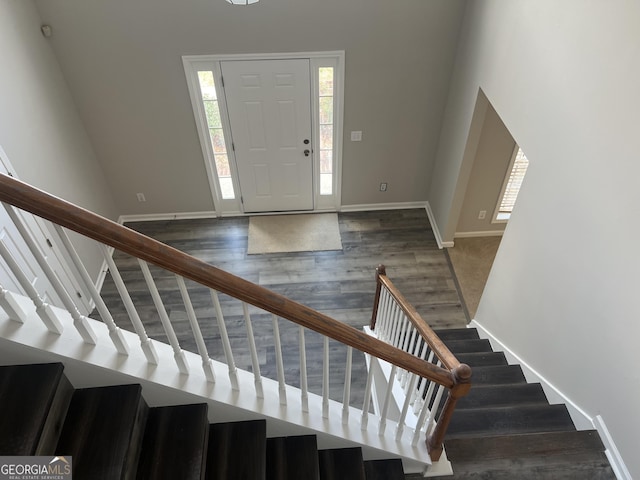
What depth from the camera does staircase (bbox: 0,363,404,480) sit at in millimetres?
1503

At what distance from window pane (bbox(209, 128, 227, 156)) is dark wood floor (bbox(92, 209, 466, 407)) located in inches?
34.5

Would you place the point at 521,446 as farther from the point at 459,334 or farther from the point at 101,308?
the point at 101,308

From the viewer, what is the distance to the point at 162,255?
135cm

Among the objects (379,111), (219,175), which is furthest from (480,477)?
(219,175)

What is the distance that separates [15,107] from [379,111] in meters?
3.17

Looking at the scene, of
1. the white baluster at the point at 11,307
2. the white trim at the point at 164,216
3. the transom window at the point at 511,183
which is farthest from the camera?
the white trim at the point at 164,216

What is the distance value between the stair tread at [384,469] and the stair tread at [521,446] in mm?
275

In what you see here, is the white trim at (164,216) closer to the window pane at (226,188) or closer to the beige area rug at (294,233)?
the window pane at (226,188)

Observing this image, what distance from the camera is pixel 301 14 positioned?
3852 millimetres

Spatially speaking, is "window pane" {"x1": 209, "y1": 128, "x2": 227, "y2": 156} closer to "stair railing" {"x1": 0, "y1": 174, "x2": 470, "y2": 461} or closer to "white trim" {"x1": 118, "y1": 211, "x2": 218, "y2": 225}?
"white trim" {"x1": 118, "y1": 211, "x2": 218, "y2": 225}

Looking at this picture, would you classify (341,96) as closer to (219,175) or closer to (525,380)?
(219,175)

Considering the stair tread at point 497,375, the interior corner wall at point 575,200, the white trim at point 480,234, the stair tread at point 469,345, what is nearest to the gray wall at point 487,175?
the white trim at point 480,234

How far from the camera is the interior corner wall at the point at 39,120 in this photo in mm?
3346

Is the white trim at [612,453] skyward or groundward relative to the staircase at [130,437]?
groundward
